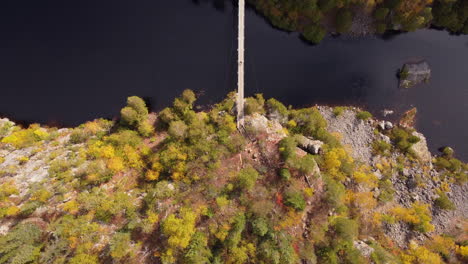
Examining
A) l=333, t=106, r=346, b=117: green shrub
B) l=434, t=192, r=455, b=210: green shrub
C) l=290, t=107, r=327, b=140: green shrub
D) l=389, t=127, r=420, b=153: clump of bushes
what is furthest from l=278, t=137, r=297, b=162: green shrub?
l=434, t=192, r=455, b=210: green shrub

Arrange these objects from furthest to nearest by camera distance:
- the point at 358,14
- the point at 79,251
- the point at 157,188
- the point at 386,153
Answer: the point at 358,14 < the point at 386,153 < the point at 157,188 < the point at 79,251

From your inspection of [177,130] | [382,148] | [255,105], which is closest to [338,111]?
[382,148]

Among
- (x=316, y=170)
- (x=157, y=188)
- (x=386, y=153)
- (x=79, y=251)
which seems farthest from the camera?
(x=386, y=153)

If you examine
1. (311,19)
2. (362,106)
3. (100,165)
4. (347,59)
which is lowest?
(100,165)

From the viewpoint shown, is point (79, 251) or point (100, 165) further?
point (100, 165)

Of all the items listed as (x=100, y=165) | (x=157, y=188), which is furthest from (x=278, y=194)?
(x=100, y=165)

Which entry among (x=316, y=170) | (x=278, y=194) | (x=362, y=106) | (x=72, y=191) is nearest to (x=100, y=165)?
(x=72, y=191)

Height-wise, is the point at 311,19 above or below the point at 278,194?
above

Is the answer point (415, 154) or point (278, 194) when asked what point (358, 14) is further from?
point (278, 194)
